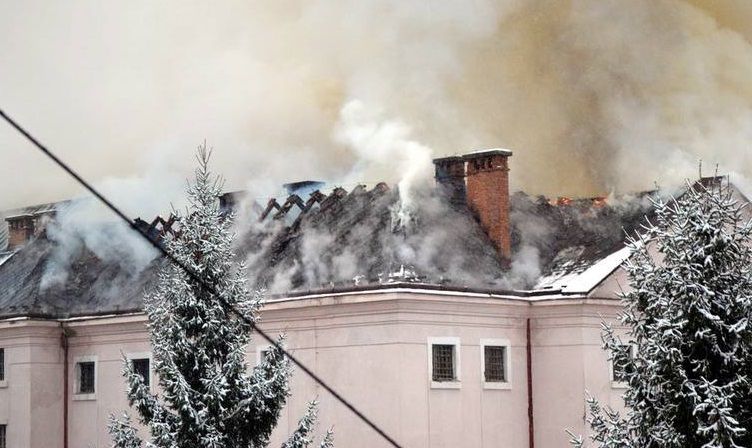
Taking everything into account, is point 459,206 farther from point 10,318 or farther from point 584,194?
point 10,318

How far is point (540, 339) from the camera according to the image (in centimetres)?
3806

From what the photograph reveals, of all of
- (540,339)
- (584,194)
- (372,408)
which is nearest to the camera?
(372,408)

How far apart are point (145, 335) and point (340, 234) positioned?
218 inches

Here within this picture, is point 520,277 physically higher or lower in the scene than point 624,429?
higher

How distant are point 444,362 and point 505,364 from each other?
1851 mm

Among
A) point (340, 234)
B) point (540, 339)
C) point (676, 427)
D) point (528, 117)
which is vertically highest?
point (528, 117)

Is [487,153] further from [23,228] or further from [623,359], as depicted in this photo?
[623,359]

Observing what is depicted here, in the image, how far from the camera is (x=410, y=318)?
3575cm

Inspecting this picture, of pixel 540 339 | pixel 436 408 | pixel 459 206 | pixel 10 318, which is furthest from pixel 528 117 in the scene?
pixel 10 318

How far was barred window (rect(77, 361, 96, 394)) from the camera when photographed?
42.4 m

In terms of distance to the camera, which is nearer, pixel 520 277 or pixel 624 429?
pixel 624 429

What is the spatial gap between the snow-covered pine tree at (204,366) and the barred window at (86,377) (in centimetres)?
1435

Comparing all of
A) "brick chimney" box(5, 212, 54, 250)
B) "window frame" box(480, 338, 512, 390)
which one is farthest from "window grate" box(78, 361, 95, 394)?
"window frame" box(480, 338, 512, 390)

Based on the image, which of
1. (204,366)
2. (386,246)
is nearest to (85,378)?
(386,246)
